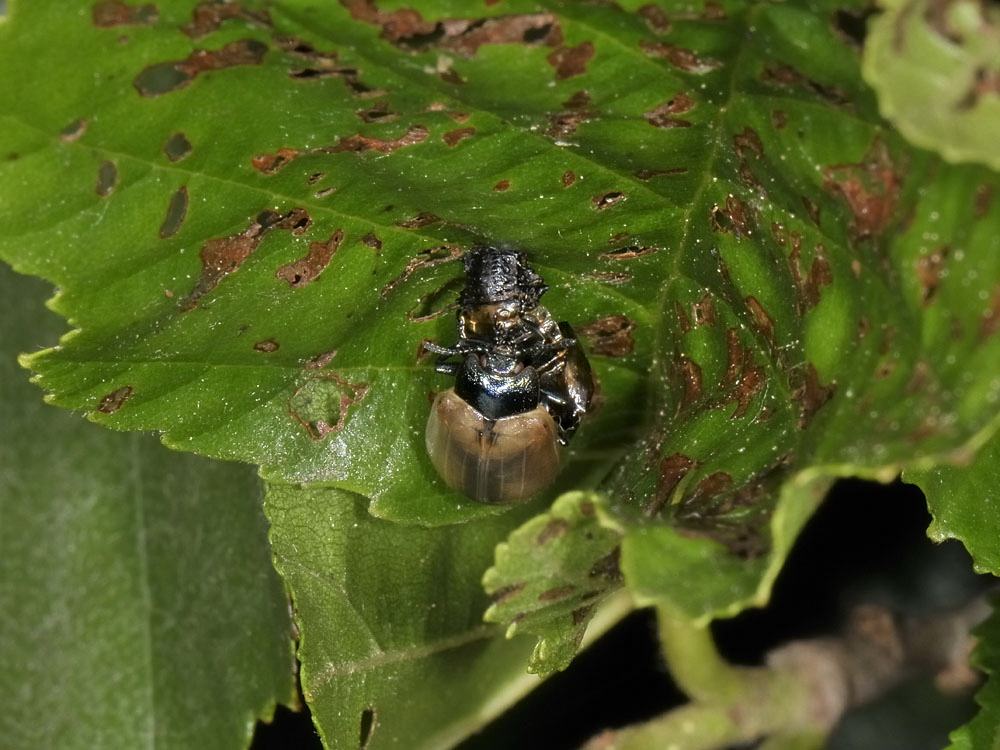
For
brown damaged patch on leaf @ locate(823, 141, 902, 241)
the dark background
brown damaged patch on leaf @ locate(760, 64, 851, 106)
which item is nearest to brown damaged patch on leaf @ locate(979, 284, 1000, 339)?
brown damaged patch on leaf @ locate(823, 141, 902, 241)

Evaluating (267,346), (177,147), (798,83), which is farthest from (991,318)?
(267,346)

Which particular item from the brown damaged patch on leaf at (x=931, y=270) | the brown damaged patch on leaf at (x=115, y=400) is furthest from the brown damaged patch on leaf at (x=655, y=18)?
the brown damaged patch on leaf at (x=115, y=400)

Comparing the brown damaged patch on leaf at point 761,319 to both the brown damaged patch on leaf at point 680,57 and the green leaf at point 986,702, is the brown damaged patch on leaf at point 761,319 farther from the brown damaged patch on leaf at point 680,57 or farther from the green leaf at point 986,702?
the green leaf at point 986,702

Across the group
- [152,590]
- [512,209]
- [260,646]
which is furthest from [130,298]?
[152,590]

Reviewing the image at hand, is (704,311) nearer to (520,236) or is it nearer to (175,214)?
(520,236)

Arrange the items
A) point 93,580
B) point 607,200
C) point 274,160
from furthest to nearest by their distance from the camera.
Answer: point 93,580, point 607,200, point 274,160

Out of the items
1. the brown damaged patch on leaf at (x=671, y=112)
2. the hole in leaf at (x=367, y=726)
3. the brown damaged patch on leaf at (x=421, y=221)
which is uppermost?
the brown damaged patch on leaf at (x=671, y=112)

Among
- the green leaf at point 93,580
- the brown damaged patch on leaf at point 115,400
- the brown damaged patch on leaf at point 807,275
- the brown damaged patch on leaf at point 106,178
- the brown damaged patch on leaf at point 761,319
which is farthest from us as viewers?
the green leaf at point 93,580

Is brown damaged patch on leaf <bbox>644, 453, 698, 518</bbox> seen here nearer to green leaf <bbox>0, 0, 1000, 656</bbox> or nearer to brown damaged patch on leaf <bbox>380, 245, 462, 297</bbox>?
green leaf <bbox>0, 0, 1000, 656</bbox>
